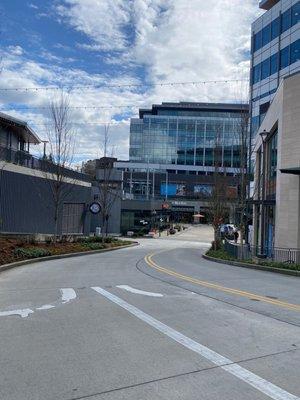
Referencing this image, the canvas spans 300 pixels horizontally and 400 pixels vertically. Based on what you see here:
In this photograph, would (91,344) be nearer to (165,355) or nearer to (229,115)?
(165,355)

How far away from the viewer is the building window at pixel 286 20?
48.2 metres

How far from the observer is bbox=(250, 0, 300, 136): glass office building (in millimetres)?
47125

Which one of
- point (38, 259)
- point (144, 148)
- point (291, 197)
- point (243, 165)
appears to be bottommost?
point (38, 259)

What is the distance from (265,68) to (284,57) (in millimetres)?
4043

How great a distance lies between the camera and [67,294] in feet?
39.3

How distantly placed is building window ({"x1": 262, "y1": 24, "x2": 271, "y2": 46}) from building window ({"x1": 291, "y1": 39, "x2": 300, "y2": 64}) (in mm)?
5730

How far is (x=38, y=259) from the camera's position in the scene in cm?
2284

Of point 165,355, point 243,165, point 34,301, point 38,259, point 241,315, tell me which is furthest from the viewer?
point 243,165

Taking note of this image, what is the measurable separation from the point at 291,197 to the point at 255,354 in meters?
20.4

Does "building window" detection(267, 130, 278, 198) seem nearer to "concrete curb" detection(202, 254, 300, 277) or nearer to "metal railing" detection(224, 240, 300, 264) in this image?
"metal railing" detection(224, 240, 300, 264)


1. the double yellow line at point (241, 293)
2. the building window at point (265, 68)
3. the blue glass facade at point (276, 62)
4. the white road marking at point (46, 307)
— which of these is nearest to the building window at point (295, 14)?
the blue glass facade at point (276, 62)

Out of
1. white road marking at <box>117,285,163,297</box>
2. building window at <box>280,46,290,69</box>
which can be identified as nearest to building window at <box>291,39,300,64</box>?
building window at <box>280,46,290,69</box>

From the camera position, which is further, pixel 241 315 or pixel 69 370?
pixel 241 315

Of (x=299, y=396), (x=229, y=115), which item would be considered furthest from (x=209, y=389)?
(x=229, y=115)
